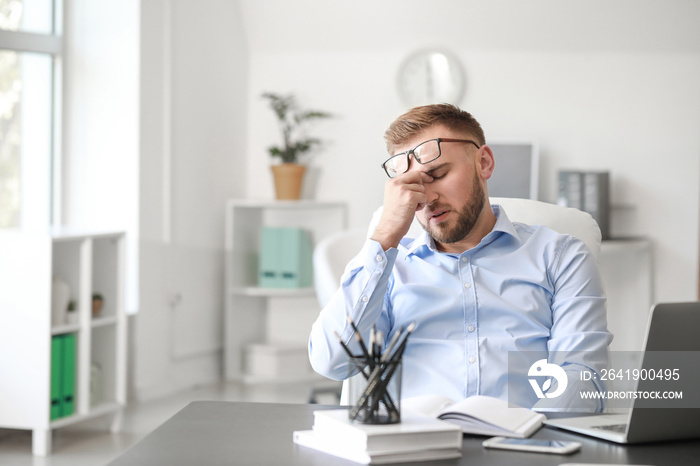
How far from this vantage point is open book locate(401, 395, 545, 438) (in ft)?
3.70

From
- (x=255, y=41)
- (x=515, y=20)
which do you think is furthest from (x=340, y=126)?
(x=515, y=20)

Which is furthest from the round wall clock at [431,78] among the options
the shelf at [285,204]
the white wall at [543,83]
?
the shelf at [285,204]

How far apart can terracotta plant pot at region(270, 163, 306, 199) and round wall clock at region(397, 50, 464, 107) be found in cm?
73

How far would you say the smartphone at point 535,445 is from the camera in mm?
1055

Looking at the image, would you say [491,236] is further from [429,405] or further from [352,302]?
[429,405]

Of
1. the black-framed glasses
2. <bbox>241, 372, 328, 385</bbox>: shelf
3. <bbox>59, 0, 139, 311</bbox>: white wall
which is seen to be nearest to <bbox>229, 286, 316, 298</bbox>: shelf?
<bbox>241, 372, 328, 385</bbox>: shelf

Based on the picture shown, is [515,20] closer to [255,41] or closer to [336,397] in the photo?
[255,41]

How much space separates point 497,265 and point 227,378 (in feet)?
10.4

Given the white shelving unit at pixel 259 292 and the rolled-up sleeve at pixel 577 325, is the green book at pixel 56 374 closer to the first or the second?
the white shelving unit at pixel 259 292

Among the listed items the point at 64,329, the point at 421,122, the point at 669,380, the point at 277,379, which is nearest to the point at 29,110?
the point at 64,329

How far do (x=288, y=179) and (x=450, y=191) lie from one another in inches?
119

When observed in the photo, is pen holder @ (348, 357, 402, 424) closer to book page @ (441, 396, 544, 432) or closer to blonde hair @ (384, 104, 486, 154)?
book page @ (441, 396, 544, 432)

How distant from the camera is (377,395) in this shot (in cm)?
103

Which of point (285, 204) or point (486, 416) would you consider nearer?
point (486, 416)
